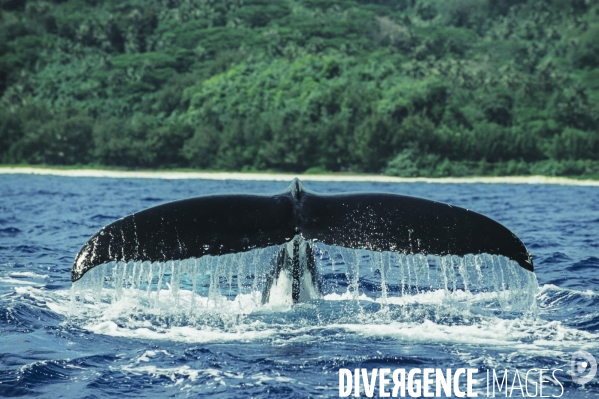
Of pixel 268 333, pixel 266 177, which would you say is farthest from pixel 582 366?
pixel 266 177

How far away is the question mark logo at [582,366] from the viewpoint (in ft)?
21.5

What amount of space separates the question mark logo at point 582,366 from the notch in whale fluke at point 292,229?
0.92 m

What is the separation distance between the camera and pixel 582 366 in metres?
6.85

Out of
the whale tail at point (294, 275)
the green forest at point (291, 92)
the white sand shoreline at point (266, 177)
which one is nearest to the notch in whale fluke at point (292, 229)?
the whale tail at point (294, 275)

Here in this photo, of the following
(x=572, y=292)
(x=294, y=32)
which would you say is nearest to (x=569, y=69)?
(x=294, y=32)

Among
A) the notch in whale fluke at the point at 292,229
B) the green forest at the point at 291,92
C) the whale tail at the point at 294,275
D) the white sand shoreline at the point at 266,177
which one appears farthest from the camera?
the green forest at the point at 291,92

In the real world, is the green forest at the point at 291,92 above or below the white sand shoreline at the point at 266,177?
above

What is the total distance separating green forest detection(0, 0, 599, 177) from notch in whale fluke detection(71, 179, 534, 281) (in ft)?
180

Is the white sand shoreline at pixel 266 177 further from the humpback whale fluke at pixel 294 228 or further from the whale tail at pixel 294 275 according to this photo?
the humpback whale fluke at pixel 294 228

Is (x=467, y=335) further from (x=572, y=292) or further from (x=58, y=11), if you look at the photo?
(x=58, y=11)

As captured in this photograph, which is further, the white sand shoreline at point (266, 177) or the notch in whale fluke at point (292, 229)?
the white sand shoreline at point (266, 177)

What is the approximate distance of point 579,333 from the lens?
26.2ft

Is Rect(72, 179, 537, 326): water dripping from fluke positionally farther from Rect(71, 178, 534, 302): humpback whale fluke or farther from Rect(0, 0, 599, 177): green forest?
Rect(0, 0, 599, 177): green forest

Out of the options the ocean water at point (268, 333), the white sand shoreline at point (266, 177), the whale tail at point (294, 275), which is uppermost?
the whale tail at point (294, 275)
